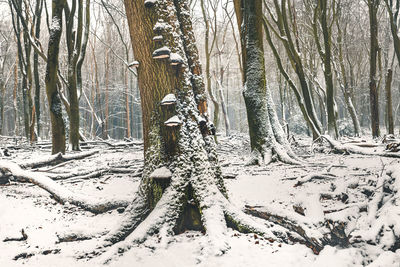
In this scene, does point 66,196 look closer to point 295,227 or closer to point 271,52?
point 295,227

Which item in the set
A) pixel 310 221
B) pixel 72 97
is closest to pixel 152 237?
pixel 310 221

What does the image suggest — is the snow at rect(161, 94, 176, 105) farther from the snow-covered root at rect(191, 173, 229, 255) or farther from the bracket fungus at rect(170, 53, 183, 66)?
the snow-covered root at rect(191, 173, 229, 255)

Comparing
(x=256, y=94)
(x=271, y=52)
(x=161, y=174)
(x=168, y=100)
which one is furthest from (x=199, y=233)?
(x=271, y=52)

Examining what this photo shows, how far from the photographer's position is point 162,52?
85.0 inches

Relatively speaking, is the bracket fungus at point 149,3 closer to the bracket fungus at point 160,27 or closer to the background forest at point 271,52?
the bracket fungus at point 160,27

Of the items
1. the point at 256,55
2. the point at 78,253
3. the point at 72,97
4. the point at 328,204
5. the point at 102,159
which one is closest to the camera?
the point at 78,253

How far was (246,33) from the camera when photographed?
5234mm

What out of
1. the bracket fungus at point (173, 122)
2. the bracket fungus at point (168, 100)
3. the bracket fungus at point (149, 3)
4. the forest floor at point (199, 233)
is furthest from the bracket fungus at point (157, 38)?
the forest floor at point (199, 233)

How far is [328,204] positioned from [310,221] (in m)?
0.71

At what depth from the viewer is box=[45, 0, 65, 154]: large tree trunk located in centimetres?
601

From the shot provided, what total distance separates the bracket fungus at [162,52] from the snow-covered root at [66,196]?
162 cm

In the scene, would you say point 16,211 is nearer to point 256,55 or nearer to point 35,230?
point 35,230

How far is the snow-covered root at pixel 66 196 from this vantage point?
2.83 metres

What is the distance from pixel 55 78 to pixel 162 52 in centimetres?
514
